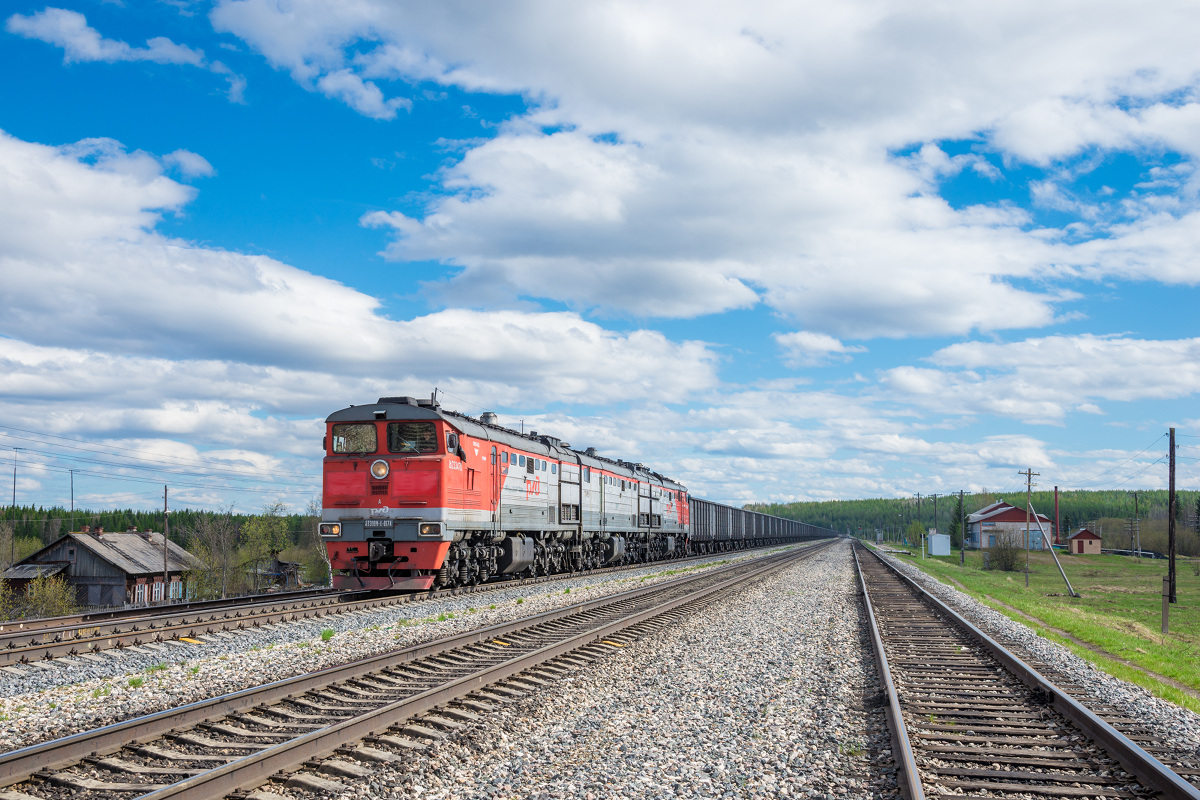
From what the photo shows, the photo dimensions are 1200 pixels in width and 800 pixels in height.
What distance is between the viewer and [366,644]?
11930 millimetres

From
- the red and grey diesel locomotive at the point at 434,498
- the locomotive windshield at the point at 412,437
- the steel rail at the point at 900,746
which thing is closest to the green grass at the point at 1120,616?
the steel rail at the point at 900,746

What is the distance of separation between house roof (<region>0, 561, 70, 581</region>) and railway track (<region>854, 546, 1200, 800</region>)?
205 ft

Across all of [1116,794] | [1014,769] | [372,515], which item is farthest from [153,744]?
[372,515]

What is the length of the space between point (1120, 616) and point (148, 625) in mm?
32132

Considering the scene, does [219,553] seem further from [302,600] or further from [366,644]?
[366,644]

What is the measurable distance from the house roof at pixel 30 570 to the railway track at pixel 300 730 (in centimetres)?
5898

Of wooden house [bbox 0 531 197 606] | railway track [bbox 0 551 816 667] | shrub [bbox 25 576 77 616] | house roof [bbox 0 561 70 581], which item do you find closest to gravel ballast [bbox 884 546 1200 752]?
railway track [bbox 0 551 816 667]

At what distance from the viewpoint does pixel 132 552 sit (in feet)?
197

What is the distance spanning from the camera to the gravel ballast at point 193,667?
7836 millimetres

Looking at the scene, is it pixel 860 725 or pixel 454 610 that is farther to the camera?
pixel 454 610

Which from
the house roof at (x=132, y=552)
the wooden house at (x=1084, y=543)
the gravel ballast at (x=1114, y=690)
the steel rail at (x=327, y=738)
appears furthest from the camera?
the wooden house at (x=1084, y=543)

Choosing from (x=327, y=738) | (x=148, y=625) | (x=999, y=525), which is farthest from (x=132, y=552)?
(x=999, y=525)

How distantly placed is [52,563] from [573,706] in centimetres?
6416

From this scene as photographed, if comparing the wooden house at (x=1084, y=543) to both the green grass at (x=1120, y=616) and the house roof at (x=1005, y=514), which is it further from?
the green grass at (x=1120, y=616)
